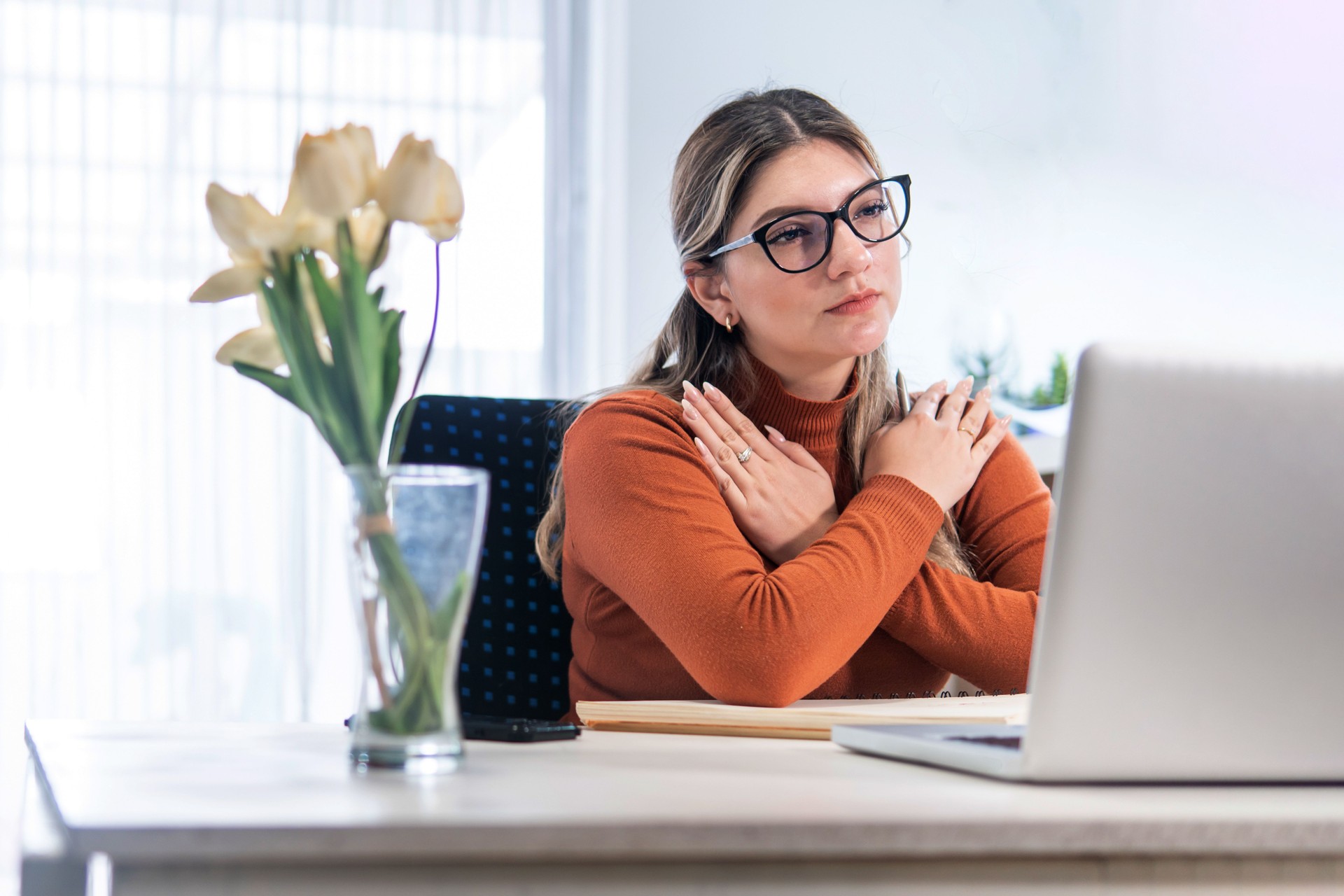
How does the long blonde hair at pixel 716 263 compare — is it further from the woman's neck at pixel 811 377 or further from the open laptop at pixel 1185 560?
the open laptop at pixel 1185 560

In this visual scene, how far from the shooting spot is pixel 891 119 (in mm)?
2896

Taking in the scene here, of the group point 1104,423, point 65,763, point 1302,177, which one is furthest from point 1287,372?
point 1302,177

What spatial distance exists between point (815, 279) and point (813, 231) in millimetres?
57

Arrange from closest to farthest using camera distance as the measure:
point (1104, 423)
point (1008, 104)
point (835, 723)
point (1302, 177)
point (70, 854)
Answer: point (70, 854) → point (1104, 423) → point (835, 723) → point (1302, 177) → point (1008, 104)

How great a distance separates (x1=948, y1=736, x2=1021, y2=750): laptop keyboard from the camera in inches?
26.8

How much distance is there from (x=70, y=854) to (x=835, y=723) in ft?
1.72

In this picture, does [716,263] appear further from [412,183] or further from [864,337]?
[412,183]

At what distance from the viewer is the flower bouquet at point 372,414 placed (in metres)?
0.64

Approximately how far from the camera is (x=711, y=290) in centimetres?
156

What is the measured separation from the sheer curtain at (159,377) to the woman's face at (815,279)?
1.44 m

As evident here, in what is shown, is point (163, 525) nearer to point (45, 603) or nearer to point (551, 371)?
point (45, 603)

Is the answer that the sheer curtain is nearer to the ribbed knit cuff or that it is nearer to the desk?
the ribbed knit cuff

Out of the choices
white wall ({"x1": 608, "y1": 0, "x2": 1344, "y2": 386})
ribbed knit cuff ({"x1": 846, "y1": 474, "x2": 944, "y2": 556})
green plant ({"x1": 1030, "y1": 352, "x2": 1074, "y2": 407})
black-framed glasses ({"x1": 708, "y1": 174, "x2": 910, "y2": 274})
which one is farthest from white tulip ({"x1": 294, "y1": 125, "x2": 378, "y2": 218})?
green plant ({"x1": 1030, "y1": 352, "x2": 1074, "y2": 407})

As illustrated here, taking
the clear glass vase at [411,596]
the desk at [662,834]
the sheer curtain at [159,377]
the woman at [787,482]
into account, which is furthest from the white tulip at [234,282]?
the sheer curtain at [159,377]
